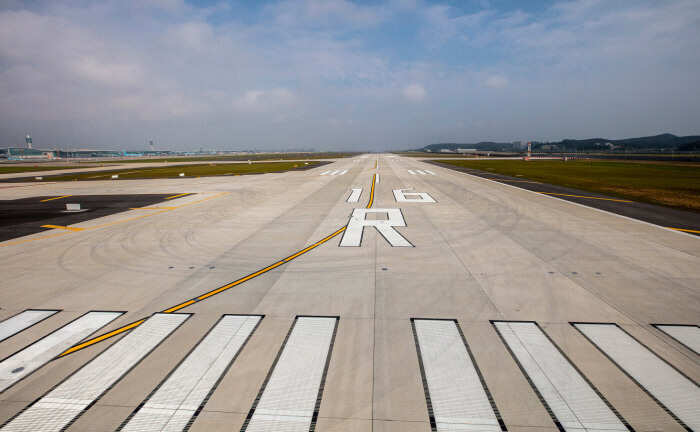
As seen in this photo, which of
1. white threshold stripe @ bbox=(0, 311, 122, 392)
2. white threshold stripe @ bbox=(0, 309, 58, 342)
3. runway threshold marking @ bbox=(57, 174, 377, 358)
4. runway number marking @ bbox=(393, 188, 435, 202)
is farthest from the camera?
runway number marking @ bbox=(393, 188, 435, 202)

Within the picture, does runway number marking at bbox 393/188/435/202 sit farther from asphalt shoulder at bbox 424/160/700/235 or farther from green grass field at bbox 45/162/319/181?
green grass field at bbox 45/162/319/181

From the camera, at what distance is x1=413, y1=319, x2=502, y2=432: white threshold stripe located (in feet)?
11.9

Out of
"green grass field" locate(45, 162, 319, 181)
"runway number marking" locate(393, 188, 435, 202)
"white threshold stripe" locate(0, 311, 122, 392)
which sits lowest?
"white threshold stripe" locate(0, 311, 122, 392)

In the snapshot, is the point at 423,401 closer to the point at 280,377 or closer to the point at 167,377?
the point at 280,377

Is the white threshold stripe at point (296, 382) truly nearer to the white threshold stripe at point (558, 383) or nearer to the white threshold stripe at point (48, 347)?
the white threshold stripe at point (558, 383)

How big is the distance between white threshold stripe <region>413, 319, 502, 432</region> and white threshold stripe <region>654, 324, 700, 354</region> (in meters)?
3.67

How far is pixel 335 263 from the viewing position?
893cm

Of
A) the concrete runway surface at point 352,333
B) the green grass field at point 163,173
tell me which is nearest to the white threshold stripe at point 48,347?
the concrete runway surface at point 352,333

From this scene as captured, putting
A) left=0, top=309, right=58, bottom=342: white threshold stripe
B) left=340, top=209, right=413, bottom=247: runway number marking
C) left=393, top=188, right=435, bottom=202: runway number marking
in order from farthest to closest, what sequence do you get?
left=393, top=188, right=435, bottom=202: runway number marking
left=340, top=209, right=413, bottom=247: runway number marking
left=0, top=309, right=58, bottom=342: white threshold stripe

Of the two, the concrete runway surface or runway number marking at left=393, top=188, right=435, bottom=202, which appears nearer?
the concrete runway surface

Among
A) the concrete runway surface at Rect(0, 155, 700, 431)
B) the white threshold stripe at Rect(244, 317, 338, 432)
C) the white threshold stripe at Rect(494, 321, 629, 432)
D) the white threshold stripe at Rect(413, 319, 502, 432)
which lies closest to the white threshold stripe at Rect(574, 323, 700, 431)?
the concrete runway surface at Rect(0, 155, 700, 431)

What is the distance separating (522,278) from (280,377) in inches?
250

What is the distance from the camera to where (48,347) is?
5105mm

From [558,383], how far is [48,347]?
308 inches
